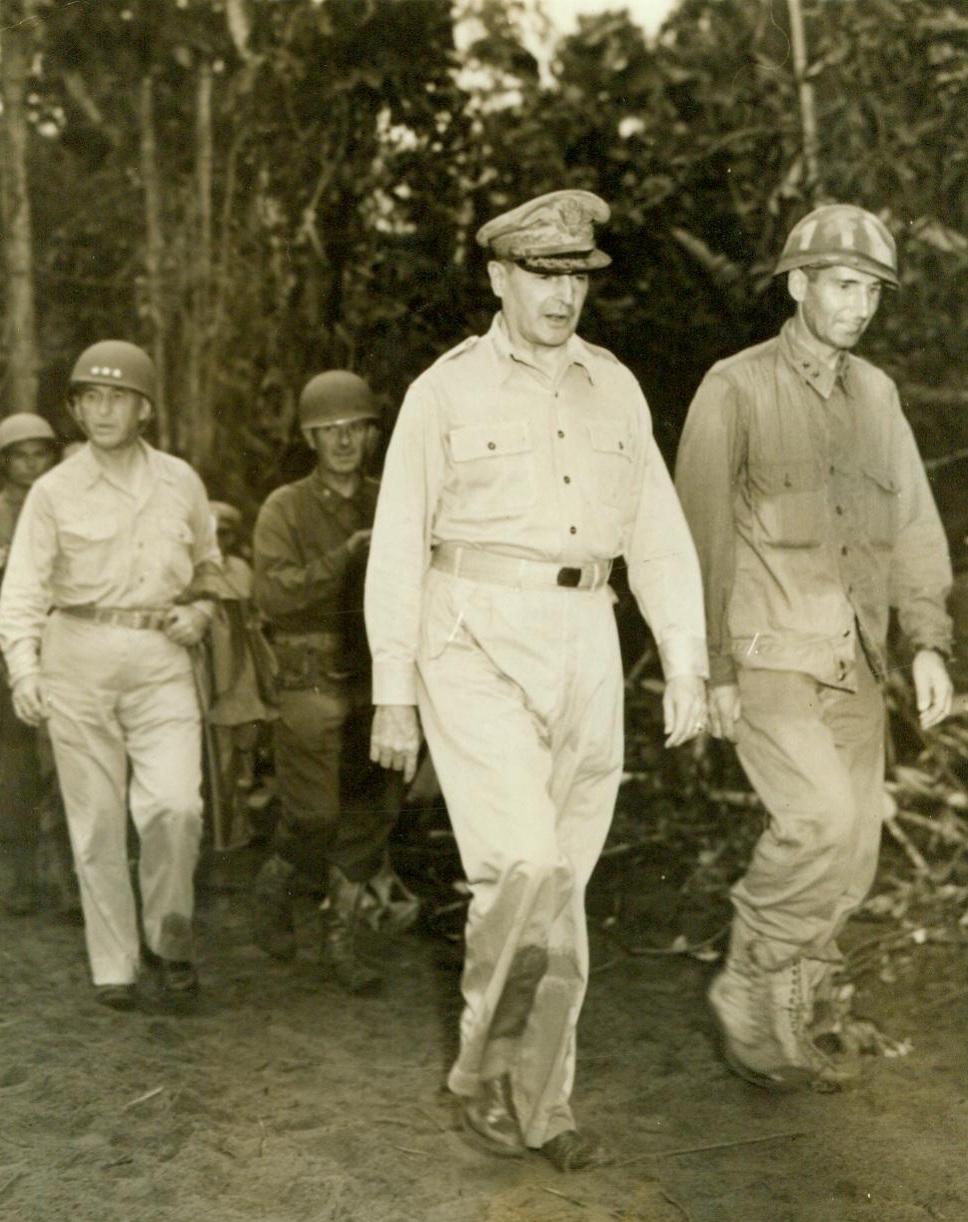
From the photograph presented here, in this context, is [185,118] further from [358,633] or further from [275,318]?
[358,633]

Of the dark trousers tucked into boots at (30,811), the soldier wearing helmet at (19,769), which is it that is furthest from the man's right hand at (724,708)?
the soldier wearing helmet at (19,769)

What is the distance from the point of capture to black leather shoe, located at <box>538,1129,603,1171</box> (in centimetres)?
370

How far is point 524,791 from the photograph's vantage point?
3.62 m

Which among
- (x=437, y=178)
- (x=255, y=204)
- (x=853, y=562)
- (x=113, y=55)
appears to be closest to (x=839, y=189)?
(x=437, y=178)

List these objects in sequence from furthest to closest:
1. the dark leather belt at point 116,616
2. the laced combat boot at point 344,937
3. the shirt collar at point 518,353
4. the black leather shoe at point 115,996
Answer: the laced combat boot at point 344,937, the dark leather belt at point 116,616, the black leather shoe at point 115,996, the shirt collar at point 518,353

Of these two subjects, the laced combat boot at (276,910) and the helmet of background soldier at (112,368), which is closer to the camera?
the helmet of background soldier at (112,368)

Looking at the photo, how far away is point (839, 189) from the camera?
6.11 meters

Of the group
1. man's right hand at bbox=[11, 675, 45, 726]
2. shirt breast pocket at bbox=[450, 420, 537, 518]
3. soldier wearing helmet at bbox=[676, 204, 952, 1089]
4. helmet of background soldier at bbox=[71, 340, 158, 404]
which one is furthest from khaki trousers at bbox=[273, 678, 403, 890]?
shirt breast pocket at bbox=[450, 420, 537, 518]

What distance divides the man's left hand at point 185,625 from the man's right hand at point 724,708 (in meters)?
1.84

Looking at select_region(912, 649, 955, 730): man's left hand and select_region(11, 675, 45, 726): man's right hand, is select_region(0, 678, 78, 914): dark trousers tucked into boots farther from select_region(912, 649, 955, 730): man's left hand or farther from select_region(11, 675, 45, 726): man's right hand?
select_region(912, 649, 955, 730): man's left hand

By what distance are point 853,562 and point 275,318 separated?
157 inches

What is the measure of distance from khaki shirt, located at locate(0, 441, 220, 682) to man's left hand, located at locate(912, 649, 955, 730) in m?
2.43

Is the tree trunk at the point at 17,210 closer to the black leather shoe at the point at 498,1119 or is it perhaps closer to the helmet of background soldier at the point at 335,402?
the helmet of background soldier at the point at 335,402

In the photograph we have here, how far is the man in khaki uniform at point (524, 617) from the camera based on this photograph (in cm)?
368
